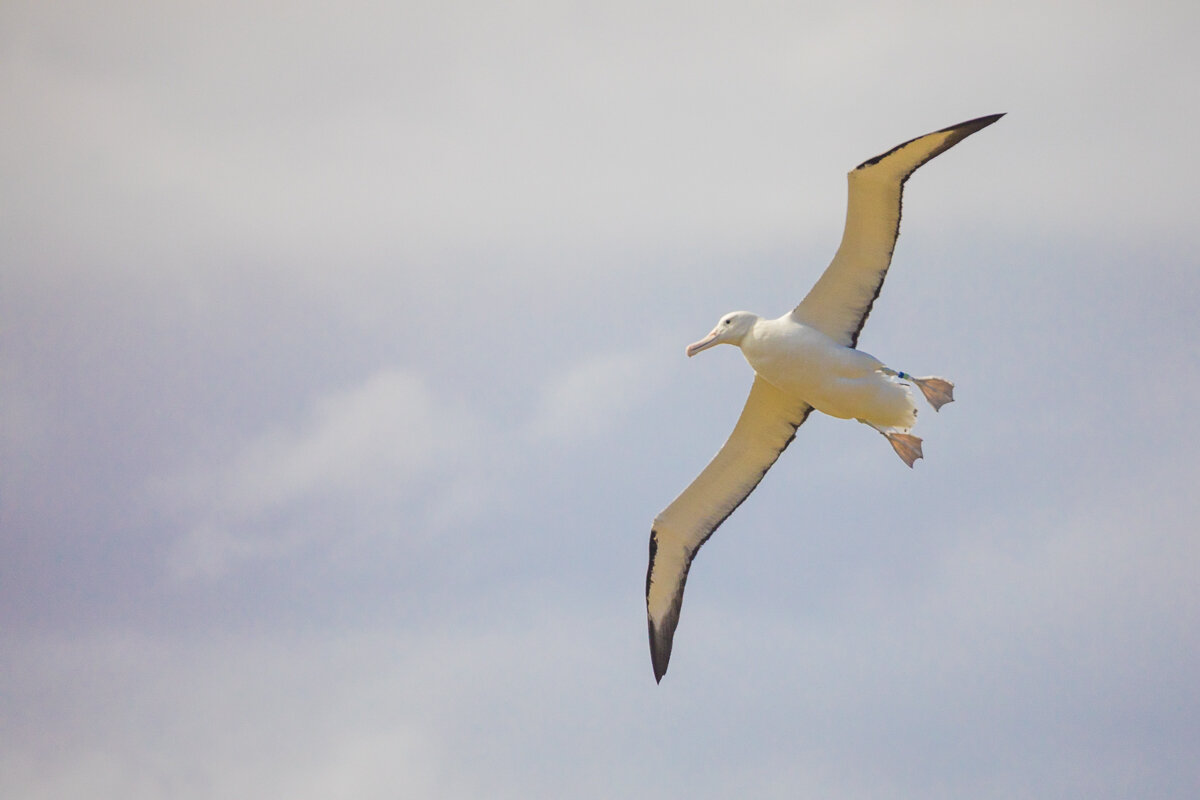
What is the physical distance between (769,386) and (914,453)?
191 centimetres

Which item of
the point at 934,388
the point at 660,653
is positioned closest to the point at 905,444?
the point at 934,388

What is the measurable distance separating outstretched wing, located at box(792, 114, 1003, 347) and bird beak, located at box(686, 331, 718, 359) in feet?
3.38

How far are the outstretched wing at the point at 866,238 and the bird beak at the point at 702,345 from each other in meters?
1.03

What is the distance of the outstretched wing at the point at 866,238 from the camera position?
16.9 metres

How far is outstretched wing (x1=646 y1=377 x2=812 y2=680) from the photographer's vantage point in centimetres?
1934

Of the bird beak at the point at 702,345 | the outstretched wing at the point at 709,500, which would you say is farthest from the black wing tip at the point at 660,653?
the bird beak at the point at 702,345

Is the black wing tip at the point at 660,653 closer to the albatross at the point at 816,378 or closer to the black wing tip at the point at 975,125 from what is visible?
the albatross at the point at 816,378

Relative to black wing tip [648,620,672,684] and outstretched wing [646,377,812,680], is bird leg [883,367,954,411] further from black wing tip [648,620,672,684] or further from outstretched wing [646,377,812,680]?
black wing tip [648,620,672,684]

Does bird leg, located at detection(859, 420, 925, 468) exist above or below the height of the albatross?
below

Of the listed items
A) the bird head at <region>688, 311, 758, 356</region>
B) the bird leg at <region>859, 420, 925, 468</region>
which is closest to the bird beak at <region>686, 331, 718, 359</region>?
the bird head at <region>688, 311, 758, 356</region>

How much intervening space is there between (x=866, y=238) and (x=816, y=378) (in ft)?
5.57

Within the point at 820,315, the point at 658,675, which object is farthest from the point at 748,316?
the point at 658,675

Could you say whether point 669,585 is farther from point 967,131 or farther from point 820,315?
point 967,131

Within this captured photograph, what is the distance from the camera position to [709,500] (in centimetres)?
1981
